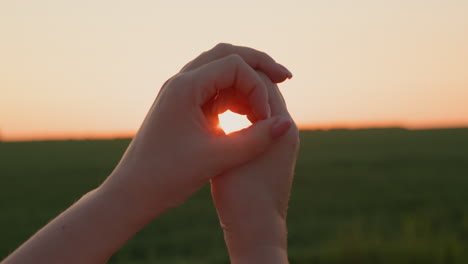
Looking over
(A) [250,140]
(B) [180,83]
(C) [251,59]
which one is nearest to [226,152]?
(A) [250,140]

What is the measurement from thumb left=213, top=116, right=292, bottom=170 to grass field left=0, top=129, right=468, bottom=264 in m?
3.09

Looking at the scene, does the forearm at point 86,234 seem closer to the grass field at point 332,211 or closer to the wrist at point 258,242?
the wrist at point 258,242

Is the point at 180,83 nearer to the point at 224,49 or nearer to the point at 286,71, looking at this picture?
the point at 224,49

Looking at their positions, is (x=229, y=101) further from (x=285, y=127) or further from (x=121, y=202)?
(x=121, y=202)

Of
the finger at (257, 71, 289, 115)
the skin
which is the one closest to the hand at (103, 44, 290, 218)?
the skin

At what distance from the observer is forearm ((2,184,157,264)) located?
116 centimetres

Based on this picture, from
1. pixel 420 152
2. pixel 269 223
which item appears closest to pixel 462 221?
pixel 269 223

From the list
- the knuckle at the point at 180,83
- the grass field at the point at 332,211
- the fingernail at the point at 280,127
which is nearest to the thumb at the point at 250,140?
the fingernail at the point at 280,127

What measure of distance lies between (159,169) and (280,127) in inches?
11.6

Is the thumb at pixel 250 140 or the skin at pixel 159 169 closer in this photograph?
the skin at pixel 159 169

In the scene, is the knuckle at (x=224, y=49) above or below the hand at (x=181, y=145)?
above

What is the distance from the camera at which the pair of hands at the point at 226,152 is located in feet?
4.05

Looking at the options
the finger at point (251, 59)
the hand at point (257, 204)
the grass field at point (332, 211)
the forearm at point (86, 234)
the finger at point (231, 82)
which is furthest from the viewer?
the grass field at point (332, 211)

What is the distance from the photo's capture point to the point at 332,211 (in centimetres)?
801
